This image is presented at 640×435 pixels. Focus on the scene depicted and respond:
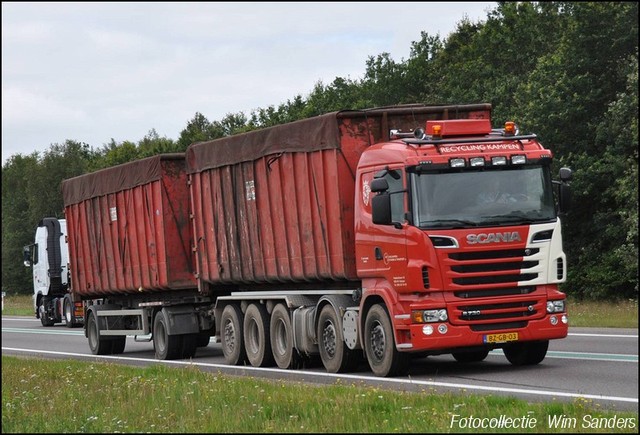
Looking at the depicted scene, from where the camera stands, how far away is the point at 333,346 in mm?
19000

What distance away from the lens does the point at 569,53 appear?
40250 millimetres

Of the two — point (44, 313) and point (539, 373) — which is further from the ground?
point (44, 313)

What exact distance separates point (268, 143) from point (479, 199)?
491cm

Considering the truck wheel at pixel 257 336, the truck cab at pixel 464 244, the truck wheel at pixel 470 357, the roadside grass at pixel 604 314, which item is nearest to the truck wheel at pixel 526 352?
the truck cab at pixel 464 244

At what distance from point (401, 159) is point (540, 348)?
3.39 meters

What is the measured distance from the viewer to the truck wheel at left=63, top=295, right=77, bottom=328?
146 feet

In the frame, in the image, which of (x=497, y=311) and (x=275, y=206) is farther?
(x=275, y=206)

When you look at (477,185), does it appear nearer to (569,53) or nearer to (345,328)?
(345,328)

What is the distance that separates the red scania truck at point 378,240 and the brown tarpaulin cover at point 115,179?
45.6 inches

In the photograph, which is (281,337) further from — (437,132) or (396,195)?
(437,132)

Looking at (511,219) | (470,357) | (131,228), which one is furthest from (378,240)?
(131,228)

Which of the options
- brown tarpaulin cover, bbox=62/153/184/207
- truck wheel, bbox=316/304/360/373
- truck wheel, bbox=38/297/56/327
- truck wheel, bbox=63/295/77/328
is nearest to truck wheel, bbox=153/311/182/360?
brown tarpaulin cover, bbox=62/153/184/207

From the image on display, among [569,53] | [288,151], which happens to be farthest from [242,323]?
[569,53]

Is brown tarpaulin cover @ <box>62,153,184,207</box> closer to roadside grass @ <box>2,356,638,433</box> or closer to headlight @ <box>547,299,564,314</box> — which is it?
roadside grass @ <box>2,356,638,433</box>
